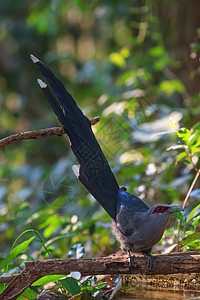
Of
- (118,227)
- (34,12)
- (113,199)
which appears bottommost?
(118,227)

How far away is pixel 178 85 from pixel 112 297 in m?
2.39

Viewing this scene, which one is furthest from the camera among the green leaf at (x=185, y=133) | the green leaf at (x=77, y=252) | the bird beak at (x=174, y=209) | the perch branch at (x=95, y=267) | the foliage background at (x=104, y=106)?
the foliage background at (x=104, y=106)

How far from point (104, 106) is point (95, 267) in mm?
2932

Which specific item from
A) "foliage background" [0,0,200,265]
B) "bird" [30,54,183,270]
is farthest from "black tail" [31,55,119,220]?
"foliage background" [0,0,200,265]

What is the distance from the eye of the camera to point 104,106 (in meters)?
4.20

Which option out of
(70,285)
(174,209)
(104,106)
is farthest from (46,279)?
(104,106)

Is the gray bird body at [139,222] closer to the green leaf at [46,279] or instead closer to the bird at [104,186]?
the bird at [104,186]

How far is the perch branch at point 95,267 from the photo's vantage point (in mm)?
1402

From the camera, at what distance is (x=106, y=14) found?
506 cm

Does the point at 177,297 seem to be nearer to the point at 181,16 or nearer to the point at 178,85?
the point at 178,85

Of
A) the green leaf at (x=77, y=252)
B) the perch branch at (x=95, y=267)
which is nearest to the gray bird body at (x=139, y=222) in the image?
the perch branch at (x=95, y=267)

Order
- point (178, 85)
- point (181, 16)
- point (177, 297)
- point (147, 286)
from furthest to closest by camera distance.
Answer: point (181, 16)
point (178, 85)
point (147, 286)
point (177, 297)

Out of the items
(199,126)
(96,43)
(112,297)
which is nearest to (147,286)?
(112,297)

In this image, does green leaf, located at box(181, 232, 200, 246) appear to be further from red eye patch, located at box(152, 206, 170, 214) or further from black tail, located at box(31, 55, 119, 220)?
black tail, located at box(31, 55, 119, 220)
